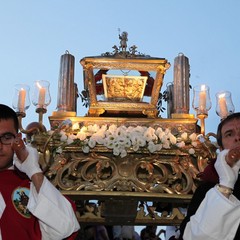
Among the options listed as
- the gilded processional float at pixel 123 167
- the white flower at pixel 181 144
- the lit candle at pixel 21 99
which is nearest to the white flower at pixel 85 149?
the gilded processional float at pixel 123 167

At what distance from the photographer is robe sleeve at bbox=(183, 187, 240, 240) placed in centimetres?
212

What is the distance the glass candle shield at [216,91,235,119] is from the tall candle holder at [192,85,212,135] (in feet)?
0.47

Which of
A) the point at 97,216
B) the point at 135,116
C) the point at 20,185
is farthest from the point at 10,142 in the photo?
the point at 135,116

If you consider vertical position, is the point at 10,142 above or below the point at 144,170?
above

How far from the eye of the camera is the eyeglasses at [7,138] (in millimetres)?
2246

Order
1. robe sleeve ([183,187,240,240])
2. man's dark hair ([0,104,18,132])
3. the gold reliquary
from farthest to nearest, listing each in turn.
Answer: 1. the gold reliquary
2. man's dark hair ([0,104,18,132])
3. robe sleeve ([183,187,240,240])

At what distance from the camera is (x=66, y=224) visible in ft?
7.15

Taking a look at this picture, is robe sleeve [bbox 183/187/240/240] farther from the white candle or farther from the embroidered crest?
the white candle

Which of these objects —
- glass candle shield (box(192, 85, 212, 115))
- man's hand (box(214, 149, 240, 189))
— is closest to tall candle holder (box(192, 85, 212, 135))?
glass candle shield (box(192, 85, 212, 115))

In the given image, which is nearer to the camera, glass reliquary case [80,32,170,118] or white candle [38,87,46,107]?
white candle [38,87,46,107]

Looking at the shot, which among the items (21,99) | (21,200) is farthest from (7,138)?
(21,99)

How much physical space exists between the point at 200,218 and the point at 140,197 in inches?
50.7

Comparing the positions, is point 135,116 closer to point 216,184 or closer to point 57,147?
point 57,147

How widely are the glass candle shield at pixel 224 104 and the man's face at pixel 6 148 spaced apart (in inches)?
82.4
